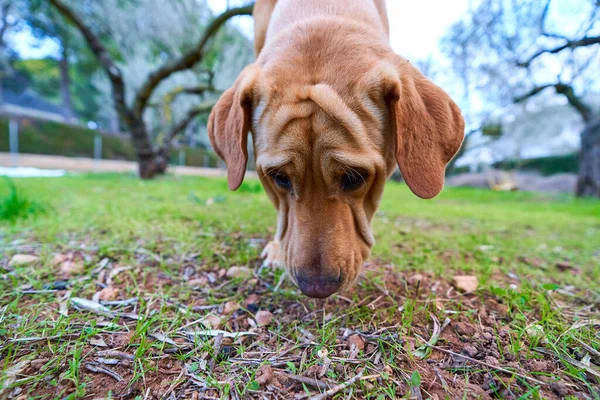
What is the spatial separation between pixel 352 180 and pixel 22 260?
92.5 inches

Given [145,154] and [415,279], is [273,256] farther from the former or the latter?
[145,154]

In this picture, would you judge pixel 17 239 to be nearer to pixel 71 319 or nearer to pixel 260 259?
pixel 71 319

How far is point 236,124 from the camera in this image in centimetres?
210

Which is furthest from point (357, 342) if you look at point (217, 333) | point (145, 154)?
point (145, 154)

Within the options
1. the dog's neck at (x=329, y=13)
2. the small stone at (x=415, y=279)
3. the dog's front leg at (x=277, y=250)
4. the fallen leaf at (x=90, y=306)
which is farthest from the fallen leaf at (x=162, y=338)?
the dog's neck at (x=329, y=13)

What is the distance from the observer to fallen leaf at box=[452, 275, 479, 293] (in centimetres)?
199

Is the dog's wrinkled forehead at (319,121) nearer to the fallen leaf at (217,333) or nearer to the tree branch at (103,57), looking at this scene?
the fallen leaf at (217,333)

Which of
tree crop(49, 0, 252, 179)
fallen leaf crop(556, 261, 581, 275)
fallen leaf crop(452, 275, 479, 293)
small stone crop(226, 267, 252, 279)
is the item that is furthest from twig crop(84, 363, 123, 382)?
tree crop(49, 0, 252, 179)

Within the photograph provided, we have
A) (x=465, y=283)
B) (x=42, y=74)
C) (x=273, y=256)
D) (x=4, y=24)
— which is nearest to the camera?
A: (x=465, y=283)

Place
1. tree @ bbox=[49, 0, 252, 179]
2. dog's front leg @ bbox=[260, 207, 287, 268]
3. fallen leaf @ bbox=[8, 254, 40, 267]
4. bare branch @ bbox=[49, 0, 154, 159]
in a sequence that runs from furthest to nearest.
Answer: bare branch @ bbox=[49, 0, 154, 159], tree @ bbox=[49, 0, 252, 179], dog's front leg @ bbox=[260, 207, 287, 268], fallen leaf @ bbox=[8, 254, 40, 267]

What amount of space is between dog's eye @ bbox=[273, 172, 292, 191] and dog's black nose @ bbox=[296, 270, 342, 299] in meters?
0.61

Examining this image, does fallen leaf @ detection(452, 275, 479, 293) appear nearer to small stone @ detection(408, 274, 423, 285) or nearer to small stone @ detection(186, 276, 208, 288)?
small stone @ detection(408, 274, 423, 285)

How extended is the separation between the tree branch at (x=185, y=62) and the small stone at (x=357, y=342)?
6973 millimetres

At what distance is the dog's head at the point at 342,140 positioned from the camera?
1826mm
